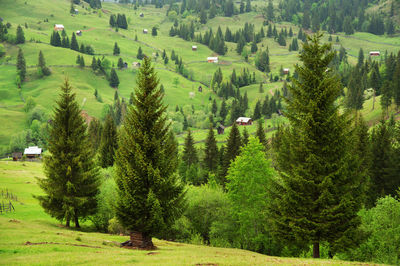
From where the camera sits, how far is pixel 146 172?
92.5 feet

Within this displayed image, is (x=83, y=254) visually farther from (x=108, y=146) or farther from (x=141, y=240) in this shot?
(x=108, y=146)

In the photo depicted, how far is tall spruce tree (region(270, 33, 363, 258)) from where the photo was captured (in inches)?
981

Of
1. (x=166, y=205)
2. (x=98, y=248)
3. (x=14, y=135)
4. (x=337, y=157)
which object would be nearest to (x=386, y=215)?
(x=337, y=157)

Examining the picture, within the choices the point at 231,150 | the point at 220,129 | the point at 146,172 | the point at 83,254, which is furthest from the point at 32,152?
the point at 83,254

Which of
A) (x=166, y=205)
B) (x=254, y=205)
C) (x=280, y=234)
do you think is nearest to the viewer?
(x=280, y=234)

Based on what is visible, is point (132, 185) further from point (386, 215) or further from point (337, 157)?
point (386, 215)

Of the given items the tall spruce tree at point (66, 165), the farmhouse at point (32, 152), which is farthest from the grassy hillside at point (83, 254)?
the farmhouse at point (32, 152)

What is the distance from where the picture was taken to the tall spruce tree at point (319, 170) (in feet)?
81.7

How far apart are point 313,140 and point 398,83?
10638cm

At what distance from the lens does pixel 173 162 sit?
29.4 m

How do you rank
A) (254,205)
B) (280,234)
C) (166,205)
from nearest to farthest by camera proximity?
(280,234) < (166,205) < (254,205)

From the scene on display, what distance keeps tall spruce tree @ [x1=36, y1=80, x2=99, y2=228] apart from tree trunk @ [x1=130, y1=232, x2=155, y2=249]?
11781mm

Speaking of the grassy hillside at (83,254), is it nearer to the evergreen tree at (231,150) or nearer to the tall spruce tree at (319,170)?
the tall spruce tree at (319,170)

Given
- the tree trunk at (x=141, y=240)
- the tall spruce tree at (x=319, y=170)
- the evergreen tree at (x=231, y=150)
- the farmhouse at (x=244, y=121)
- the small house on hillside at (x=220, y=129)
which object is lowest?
the small house on hillside at (x=220, y=129)
